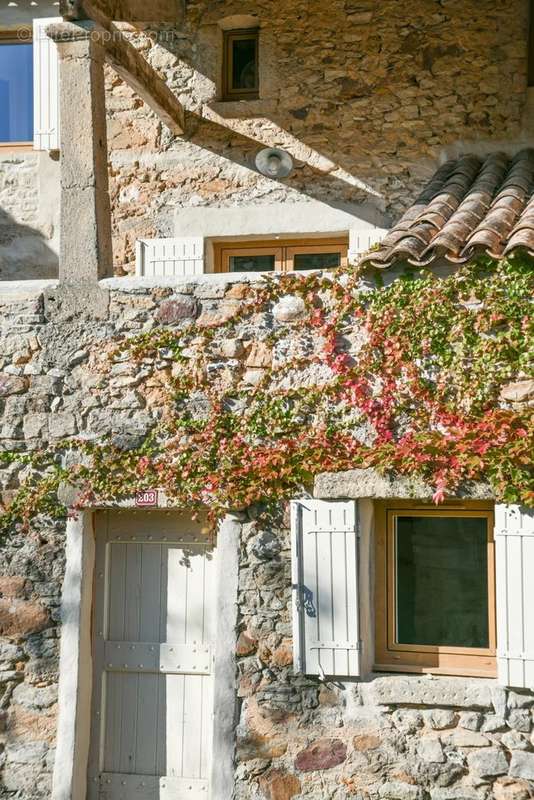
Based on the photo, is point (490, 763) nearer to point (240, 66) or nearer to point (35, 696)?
point (35, 696)

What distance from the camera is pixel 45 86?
26.3 feet

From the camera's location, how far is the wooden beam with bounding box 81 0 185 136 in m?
6.38

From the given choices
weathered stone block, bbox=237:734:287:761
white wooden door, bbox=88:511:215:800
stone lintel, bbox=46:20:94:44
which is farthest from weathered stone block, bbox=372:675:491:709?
stone lintel, bbox=46:20:94:44

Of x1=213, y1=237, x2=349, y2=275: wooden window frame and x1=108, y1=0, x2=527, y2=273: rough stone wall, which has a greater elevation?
x1=108, y1=0, x2=527, y2=273: rough stone wall

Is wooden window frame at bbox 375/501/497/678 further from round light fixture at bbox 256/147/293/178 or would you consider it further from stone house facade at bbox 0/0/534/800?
round light fixture at bbox 256/147/293/178

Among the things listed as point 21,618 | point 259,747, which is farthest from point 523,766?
point 21,618

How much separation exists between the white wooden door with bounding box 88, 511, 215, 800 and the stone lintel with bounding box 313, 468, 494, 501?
35.6 inches

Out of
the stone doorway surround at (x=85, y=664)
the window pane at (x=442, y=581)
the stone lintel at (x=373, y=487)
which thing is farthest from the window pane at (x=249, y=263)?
the window pane at (x=442, y=581)

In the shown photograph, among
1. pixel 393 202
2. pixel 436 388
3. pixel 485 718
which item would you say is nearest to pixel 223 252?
pixel 393 202

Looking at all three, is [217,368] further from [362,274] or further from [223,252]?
[223,252]

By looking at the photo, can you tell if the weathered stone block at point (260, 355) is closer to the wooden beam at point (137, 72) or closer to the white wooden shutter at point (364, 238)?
the white wooden shutter at point (364, 238)

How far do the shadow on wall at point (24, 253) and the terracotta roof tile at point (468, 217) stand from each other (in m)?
3.05

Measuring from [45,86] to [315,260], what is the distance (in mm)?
2498

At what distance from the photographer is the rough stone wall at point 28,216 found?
26.9ft
